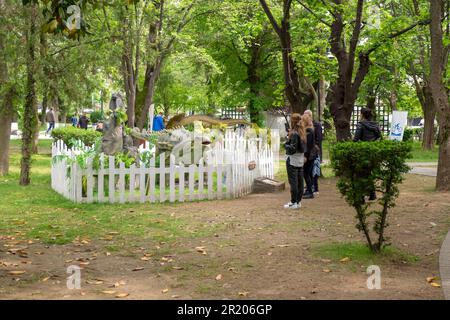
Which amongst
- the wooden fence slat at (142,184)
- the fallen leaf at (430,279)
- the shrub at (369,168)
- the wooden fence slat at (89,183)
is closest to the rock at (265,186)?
the wooden fence slat at (142,184)

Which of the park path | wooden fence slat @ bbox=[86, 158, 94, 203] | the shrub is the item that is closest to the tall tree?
the park path

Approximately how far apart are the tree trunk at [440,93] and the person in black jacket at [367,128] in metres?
2.35

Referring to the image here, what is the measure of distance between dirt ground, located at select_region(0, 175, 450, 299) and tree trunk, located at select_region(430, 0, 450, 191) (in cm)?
327

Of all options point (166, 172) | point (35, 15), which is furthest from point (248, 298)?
point (35, 15)

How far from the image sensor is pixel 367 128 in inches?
507

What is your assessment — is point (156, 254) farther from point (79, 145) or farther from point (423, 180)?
point (423, 180)

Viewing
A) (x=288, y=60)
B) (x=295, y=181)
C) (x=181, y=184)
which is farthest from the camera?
(x=288, y=60)

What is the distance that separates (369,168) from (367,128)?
519 cm

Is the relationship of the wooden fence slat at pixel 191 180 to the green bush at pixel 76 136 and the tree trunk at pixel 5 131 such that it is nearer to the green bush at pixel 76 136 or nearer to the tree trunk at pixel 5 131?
the tree trunk at pixel 5 131

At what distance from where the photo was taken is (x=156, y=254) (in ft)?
27.6

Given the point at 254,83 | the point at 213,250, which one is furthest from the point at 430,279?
the point at 254,83

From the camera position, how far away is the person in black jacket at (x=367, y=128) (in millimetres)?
12844

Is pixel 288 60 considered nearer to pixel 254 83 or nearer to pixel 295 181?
pixel 295 181
